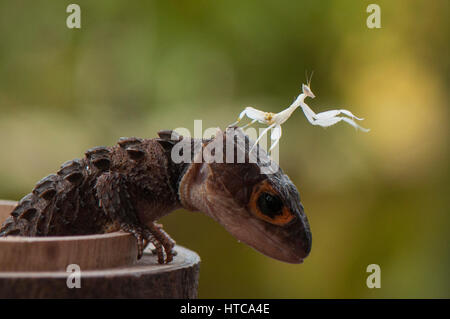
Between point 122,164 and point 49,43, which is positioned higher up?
point 49,43

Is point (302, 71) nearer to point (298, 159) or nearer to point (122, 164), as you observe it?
point (298, 159)

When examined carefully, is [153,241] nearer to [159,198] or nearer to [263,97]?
[159,198]

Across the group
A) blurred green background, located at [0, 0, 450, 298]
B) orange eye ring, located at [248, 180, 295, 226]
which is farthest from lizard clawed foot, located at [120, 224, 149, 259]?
blurred green background, located at [0, 0, 450, 298]

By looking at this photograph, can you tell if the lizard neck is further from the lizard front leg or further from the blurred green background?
the blurred green background

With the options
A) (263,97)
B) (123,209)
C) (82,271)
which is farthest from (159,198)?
(263,97)

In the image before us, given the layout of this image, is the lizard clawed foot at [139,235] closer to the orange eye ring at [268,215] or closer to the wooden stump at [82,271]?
the wooden stump at [82,271]

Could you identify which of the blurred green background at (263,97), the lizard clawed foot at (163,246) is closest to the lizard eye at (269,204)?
the lizard clawed foot at (163,246)
